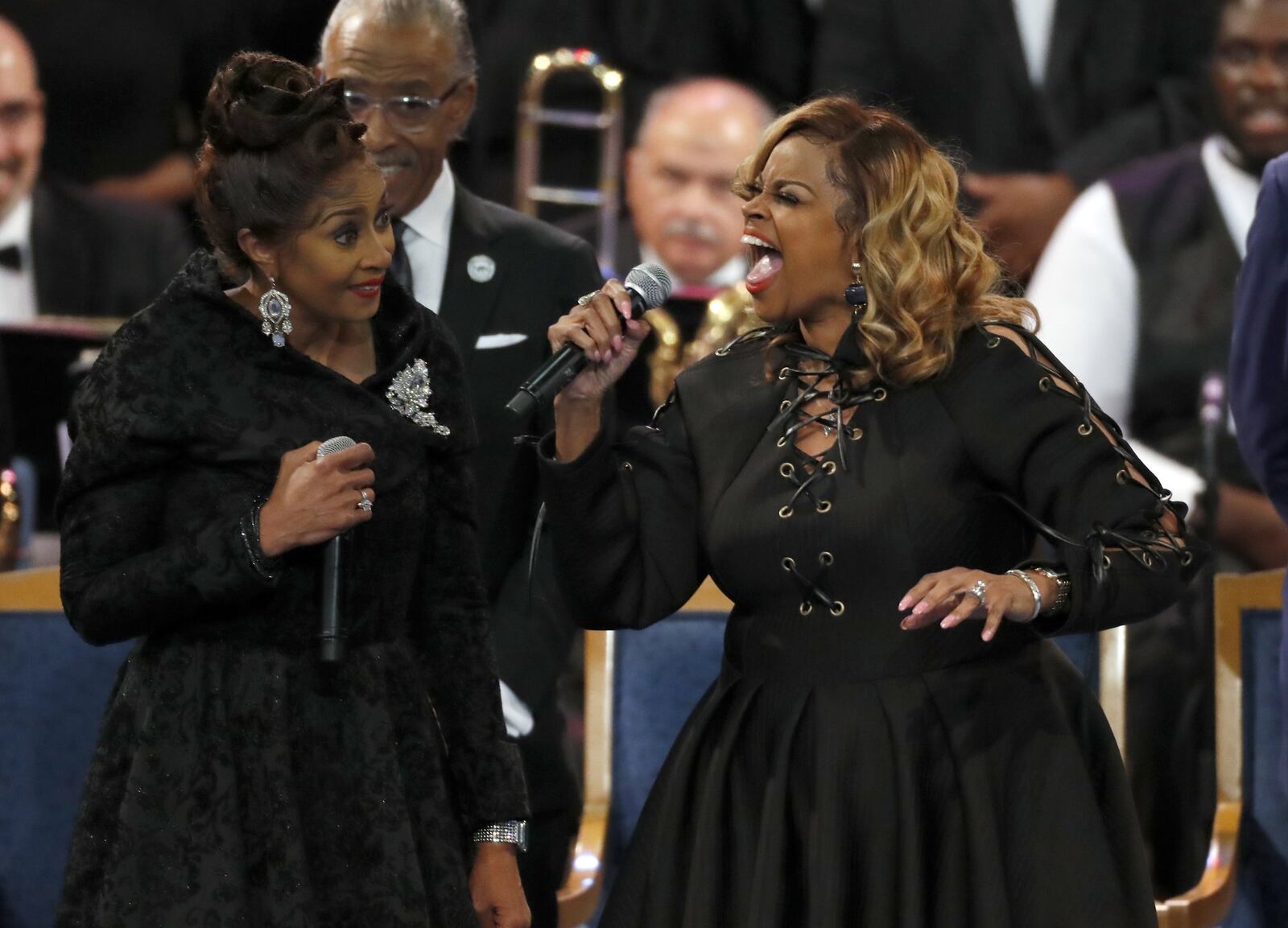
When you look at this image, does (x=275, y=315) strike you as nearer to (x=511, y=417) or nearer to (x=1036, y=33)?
(x=511, y=417)

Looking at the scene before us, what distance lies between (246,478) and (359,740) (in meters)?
0.35

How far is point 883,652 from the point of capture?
7.39 feet

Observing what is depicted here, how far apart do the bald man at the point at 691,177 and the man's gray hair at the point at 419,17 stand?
7.54ft

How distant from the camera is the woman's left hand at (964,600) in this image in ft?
6.48

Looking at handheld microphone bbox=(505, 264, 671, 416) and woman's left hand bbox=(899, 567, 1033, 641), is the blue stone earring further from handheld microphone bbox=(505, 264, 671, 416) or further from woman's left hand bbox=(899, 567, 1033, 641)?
woman's left hand bbox=(899, 567, 1033, 641)

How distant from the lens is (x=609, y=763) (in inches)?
137

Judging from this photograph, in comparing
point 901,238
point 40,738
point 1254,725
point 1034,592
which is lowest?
point 40,738

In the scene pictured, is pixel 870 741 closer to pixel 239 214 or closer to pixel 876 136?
pixel 876 136

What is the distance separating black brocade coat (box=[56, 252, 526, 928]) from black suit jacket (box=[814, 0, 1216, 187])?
10.8ft

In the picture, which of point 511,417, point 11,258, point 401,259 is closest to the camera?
point 511,417

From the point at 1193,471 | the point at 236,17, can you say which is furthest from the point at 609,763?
the point at 236,17

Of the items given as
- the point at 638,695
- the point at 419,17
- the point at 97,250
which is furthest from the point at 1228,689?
the point at 97,250

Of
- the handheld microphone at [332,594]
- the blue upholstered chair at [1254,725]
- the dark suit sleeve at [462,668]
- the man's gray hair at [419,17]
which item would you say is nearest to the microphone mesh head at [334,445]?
the handheld microphone at [332,594]

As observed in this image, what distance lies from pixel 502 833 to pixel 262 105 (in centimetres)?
97
